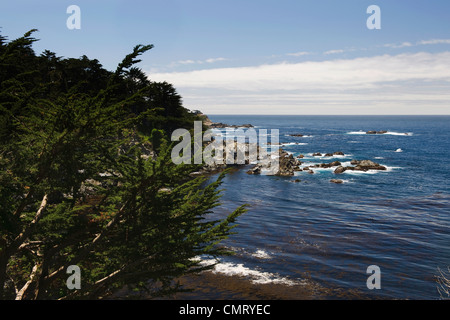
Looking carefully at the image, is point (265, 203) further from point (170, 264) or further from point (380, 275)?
point (170, 264)

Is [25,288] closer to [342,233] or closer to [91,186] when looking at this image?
[91,186]

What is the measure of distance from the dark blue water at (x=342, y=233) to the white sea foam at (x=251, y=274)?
24mm

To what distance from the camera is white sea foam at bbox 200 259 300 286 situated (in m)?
19.1

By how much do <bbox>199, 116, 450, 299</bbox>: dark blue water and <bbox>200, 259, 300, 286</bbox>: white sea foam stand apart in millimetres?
24

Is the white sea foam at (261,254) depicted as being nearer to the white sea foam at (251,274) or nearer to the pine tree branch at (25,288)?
the white sea foam at (251,274)

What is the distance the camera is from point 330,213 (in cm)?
3288

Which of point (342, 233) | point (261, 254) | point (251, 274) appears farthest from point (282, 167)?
point (251, 274)

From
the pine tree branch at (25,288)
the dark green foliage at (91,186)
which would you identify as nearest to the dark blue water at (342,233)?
the dark green foliage at (91,186)

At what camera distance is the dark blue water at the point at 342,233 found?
64.2 ft

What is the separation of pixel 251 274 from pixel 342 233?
11240 mm

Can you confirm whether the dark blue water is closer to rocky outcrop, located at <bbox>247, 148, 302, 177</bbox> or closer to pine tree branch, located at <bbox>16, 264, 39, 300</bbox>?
rocky outcrop, located at <bbox>247, 148, 302, 177</bbox>

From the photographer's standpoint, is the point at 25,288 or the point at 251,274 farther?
the point at 251,274

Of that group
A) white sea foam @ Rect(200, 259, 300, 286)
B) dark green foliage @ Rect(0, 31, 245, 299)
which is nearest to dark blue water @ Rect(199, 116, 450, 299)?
white sea foam @ Rect(200, 259, 300, 286)

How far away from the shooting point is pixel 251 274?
19.9 m
